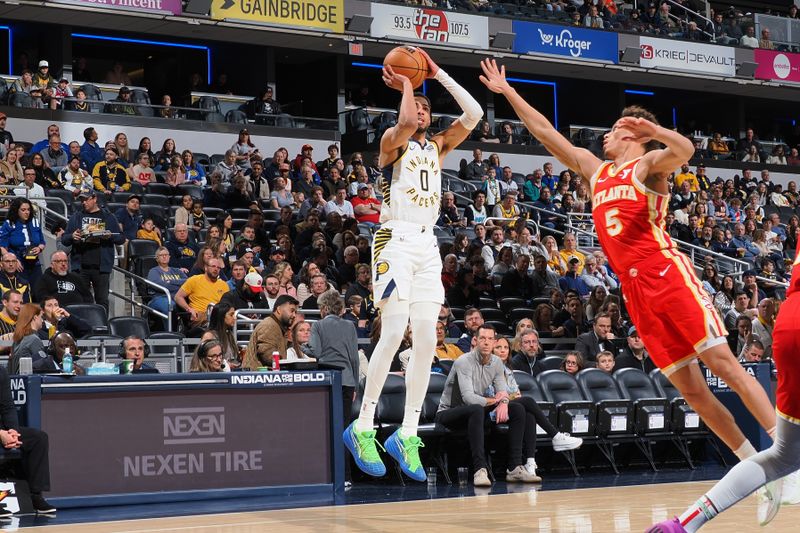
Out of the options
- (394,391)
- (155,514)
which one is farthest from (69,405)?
(394,391)

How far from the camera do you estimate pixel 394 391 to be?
11680 millimetres

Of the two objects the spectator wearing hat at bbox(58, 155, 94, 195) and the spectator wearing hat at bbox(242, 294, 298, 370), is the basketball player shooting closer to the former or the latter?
the spectator wearing hat at bbox(242, 294, 298, 370)

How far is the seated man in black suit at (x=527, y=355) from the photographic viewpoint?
1320cm

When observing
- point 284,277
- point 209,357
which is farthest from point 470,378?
point 284,277

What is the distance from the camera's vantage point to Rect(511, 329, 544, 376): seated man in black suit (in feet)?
43.3

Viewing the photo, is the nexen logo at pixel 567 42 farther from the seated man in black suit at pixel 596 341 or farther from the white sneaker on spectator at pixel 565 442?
the white sneaker on spectator at pixel 565 442

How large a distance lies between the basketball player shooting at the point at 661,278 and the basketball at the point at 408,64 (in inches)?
60.5

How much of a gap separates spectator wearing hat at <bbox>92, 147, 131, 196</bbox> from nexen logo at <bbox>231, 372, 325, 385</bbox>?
8589 millimetres

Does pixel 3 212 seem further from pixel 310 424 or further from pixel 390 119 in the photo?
pixel 390 119

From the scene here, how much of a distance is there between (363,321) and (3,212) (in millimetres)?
5698

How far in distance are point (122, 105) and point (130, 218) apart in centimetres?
665

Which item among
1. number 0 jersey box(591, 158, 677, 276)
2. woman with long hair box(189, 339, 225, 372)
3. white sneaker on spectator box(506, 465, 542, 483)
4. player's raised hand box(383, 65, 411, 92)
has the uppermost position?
player's raised hand box(383, 65, 411, 92)

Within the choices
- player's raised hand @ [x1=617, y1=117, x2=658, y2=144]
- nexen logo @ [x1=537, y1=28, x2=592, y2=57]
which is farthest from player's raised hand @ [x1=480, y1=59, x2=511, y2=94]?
nexen logo @ [x1=537, y1=28, x2=592, y2=57]

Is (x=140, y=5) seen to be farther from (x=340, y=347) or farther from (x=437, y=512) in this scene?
(x=437, y=512)
